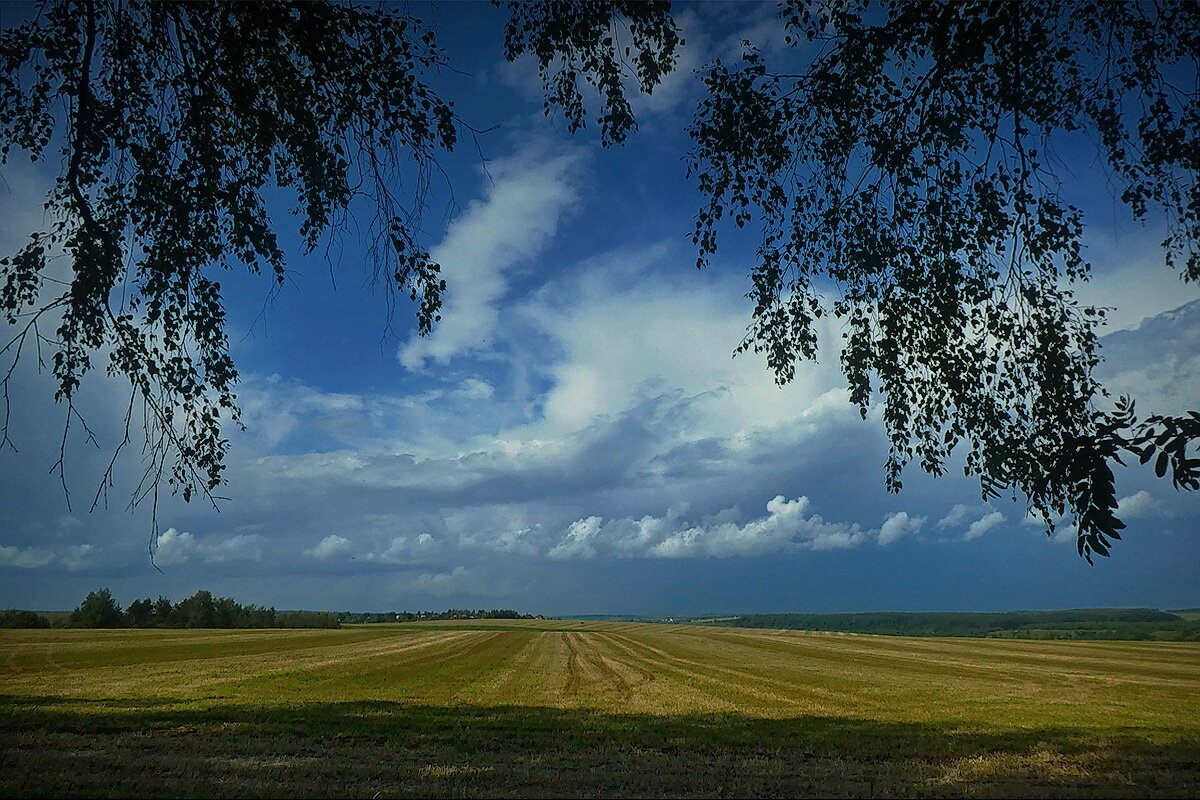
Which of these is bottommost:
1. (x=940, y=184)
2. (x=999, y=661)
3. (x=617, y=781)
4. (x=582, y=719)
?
(x=999, y=661)

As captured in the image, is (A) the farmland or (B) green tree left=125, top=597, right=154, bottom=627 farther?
(B) green tree left=125, top=597, right=154, bottom=627

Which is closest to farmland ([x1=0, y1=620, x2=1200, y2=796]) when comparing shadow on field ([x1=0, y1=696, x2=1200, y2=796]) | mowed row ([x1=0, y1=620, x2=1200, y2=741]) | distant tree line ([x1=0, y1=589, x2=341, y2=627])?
shadow on field ([x1=0, y1=696, x2=1200, y2=796])

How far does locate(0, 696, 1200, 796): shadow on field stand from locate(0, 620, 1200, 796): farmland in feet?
0.22

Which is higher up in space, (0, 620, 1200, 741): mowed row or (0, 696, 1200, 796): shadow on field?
(0, 696, 1200, 796): shadow on field

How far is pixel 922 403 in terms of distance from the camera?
393 inches

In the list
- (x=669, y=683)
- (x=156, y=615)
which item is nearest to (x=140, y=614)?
(x=156, y=615)

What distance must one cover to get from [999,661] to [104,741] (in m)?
52.9

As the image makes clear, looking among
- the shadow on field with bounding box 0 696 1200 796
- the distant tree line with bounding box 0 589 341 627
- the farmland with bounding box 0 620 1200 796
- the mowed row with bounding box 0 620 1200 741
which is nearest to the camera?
the shadow on field with bounding box 0 696 1200 796

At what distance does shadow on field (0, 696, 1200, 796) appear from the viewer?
29.6 ft

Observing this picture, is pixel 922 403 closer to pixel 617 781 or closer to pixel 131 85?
pixel 617 781

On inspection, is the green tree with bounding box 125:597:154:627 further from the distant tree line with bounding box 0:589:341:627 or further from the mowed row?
the mowed row

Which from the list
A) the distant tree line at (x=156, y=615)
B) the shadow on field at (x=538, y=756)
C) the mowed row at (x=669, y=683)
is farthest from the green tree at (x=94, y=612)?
the shadow on field at (x=538, y=756)

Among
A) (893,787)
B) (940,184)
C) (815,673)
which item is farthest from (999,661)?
(940,184)

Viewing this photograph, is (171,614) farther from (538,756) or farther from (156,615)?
(538,756)
